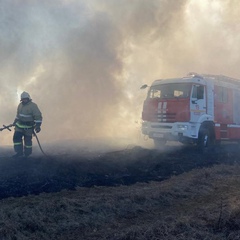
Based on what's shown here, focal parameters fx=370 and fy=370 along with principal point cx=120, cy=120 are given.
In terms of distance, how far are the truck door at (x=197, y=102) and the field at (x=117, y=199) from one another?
3.07m

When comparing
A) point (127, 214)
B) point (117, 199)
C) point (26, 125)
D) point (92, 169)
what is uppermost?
point (26, 125)

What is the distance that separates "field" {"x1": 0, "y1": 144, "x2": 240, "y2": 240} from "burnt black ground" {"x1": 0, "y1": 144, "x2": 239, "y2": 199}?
0.02m

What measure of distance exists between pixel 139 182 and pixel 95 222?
2951 mm

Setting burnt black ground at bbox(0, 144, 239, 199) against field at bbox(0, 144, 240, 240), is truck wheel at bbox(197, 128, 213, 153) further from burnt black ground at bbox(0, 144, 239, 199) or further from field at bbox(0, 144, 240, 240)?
field at bbox(0, 144, 240, 240)

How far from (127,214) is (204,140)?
899 cm

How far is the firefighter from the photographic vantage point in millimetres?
10242

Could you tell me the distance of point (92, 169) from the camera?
29.8 feet

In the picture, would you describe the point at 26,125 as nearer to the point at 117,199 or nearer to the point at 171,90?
the point at 117,199

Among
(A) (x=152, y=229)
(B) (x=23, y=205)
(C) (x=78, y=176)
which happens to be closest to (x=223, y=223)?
(A) (x=152, y=229)

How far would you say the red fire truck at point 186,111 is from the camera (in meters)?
13.4

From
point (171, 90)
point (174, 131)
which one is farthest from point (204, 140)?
point (171, 90)

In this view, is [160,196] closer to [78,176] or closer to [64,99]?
[78,176]

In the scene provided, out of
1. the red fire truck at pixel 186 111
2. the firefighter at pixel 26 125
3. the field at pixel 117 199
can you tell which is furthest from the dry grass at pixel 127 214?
the red fire truck at pixel 186 111

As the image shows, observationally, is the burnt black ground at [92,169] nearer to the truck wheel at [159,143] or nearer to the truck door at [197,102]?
the truck door at [197,102]
